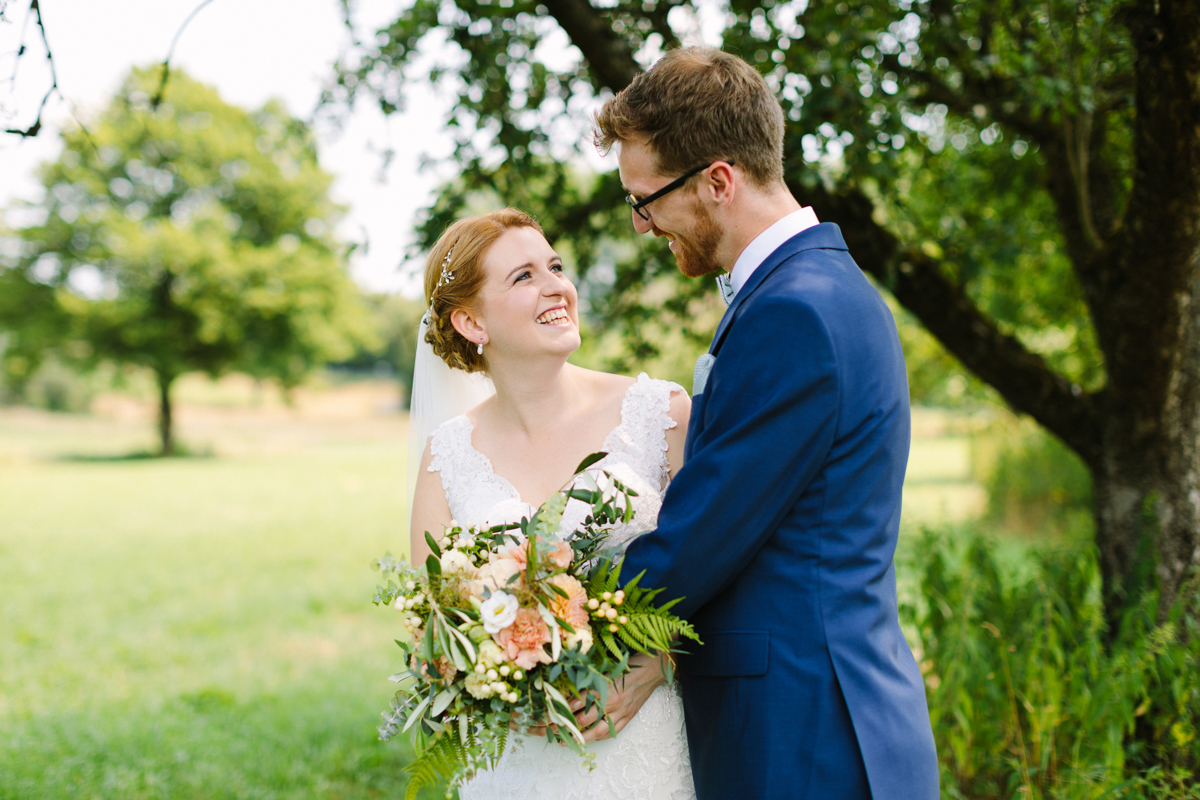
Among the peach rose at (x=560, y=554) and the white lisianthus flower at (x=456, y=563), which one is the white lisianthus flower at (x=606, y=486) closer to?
the peach rose at (x=560, y=554)

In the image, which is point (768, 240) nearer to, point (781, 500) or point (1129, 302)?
point (781, 500)

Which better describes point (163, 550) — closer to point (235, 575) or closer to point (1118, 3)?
point (235, 575)

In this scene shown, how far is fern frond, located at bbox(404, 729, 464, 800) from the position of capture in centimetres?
172

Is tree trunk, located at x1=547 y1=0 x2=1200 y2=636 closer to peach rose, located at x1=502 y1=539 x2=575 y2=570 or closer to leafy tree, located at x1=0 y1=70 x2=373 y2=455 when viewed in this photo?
peach rose, located at x1=502 y1=539 x2=575 y2=570

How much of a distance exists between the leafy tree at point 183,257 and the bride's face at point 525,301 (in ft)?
85.8

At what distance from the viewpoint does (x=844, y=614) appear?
5.72 ft

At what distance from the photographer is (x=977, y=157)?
17.1 feet

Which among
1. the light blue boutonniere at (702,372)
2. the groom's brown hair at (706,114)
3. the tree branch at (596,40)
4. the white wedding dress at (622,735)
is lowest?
the white wedding dress at (622,735)

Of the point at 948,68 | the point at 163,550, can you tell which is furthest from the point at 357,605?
the point at 948,68

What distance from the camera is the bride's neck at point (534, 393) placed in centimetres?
→ 265

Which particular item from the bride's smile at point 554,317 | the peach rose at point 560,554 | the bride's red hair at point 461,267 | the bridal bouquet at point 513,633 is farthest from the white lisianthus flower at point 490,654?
the bride's red hair at point 461,267

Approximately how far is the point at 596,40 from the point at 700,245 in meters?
1.97

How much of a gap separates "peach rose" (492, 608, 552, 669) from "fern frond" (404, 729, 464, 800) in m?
0.27

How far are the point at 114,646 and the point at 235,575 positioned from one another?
3078 millimetres
